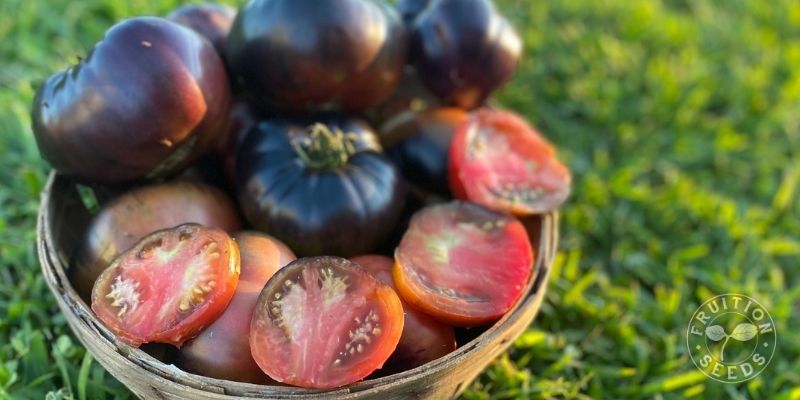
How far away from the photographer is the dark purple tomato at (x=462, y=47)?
3.09 metres

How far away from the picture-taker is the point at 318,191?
2596 millimetres

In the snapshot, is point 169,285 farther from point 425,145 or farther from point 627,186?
point 627,186

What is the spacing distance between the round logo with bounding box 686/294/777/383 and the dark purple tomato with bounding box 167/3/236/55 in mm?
2194

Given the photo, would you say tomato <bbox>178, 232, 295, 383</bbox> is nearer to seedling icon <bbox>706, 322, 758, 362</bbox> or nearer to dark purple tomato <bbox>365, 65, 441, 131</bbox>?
dark purple tomato <bbox>365, 65, 441, 131</bbox>

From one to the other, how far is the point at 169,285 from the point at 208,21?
1.25 m

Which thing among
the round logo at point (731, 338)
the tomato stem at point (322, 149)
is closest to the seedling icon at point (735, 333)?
the round logo at point (731, 338)

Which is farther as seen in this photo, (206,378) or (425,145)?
(425,145)

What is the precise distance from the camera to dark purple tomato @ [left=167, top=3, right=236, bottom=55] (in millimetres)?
2961

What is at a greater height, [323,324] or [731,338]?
[323,324]

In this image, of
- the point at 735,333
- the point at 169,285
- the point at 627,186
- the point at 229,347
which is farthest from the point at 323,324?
the point at 627,186

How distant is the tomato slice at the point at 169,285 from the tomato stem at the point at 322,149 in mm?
485

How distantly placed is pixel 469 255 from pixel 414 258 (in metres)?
0.19

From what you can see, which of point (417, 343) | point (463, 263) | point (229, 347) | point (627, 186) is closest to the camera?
point (229, 347)

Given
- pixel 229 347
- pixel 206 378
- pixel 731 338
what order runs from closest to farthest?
pixel 206 378 < pixel 229 347 < pixel 731 338
